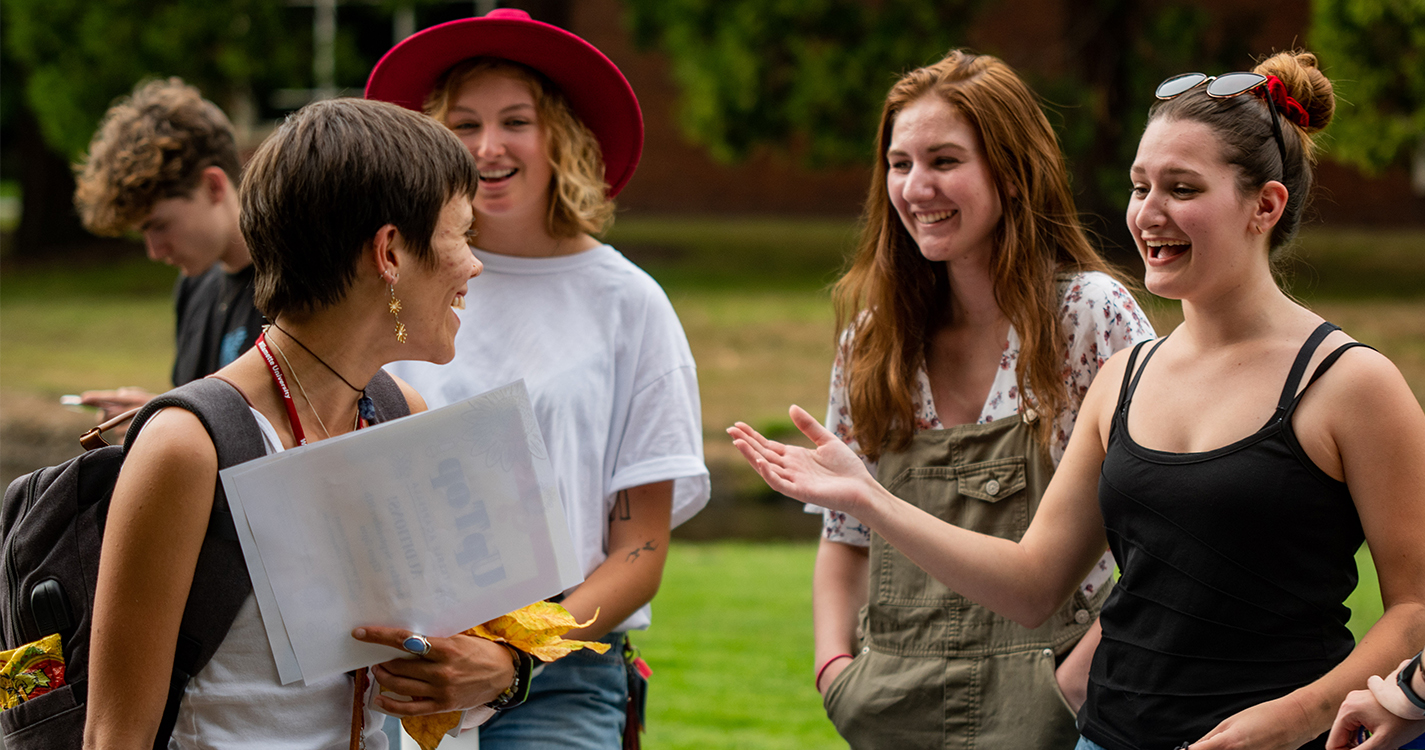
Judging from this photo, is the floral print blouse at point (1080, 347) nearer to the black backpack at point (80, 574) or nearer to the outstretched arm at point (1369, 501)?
the outstretched arm at point (1369, 501)

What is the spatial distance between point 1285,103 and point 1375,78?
11070 millimetres

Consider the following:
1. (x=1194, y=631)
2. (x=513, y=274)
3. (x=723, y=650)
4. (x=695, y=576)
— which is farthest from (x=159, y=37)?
(x=1194, y=631)

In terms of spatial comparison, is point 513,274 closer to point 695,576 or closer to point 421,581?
point 421,581

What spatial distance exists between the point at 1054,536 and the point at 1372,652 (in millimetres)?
587

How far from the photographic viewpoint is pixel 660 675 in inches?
242

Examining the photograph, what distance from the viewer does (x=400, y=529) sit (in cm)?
190

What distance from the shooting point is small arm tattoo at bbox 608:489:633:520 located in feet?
9.02

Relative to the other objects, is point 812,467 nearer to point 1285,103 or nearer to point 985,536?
point 985,536

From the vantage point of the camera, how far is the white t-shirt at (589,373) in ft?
8.82

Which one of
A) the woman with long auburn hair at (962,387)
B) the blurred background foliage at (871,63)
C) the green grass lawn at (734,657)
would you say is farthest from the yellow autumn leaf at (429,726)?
the blurred background foliage at (871,63)

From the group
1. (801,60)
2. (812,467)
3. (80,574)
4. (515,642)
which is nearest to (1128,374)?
(812,467)

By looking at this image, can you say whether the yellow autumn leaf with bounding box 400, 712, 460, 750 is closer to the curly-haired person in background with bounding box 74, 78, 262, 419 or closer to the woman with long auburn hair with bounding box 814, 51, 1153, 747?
the woman with long auburn hair with bounding box 814, 51, 1153, 747

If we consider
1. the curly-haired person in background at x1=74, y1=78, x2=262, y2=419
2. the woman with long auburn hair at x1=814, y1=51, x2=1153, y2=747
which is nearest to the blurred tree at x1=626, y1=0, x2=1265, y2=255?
the curly-haired person in background at x1=74, y1=78, x2=262, y2=419

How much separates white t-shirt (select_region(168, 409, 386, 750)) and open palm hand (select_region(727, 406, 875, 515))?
2.75 ft
